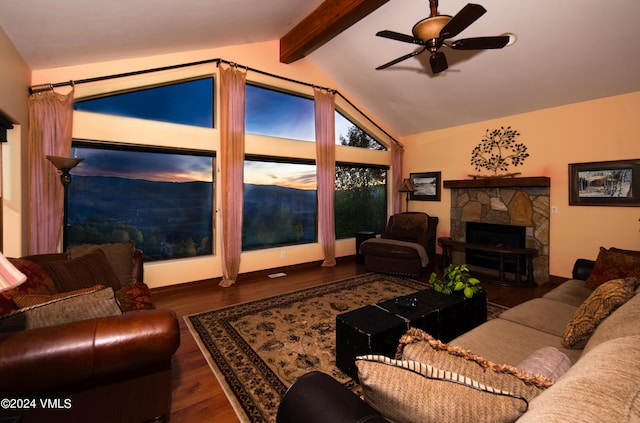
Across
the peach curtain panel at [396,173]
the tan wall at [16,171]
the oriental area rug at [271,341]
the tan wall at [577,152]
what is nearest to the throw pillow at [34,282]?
the oriental area rug at [271,341]

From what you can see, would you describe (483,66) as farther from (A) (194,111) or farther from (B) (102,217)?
(B) (102,217)

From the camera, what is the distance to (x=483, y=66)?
3941 millimetres

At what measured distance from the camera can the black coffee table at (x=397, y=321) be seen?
1.96m

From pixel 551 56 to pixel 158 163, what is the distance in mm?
5259

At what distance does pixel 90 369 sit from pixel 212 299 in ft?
8.29

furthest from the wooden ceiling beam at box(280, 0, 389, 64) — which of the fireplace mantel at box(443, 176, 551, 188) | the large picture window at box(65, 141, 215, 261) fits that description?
the fireplace mantel at box(443, 176, 551, 188)

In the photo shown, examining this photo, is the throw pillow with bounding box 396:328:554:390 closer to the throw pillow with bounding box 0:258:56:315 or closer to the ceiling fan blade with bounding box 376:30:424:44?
the throw pillow with bounding box 0:258:56:315

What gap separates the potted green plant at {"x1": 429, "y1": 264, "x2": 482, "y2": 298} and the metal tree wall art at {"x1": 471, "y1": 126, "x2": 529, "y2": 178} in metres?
3.04

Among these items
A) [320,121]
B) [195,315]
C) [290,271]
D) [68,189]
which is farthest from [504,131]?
[68,189]

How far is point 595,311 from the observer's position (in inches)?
63.3

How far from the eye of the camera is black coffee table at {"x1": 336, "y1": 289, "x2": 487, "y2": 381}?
196 cm

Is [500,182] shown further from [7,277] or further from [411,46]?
[7,277]

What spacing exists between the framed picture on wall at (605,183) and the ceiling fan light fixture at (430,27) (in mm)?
3210

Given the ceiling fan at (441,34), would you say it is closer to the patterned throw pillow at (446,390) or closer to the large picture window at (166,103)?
the patterned throw pillow at (446,390)
